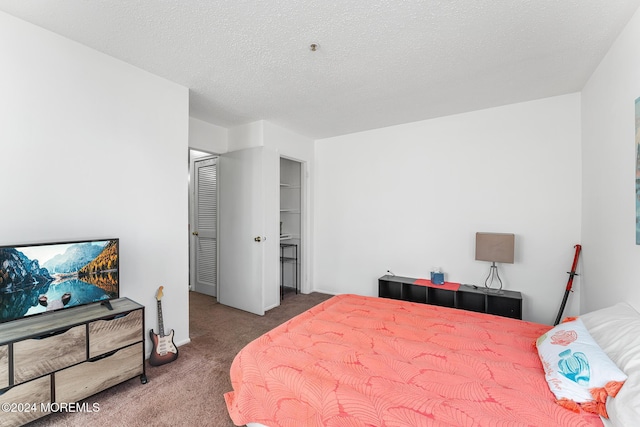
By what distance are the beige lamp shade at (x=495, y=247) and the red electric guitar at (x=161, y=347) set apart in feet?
10.6

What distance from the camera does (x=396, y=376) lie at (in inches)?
55.9

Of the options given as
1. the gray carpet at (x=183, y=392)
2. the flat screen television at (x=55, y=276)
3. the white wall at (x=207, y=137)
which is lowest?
the gray carpet at (x=183, y=392)

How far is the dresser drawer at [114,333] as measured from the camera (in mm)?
1914

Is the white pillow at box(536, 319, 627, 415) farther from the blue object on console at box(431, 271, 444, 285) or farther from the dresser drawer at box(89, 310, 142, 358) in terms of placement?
the dresser drawer at box(89, 310, 142, 358)

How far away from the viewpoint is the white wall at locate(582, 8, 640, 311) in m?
1.80

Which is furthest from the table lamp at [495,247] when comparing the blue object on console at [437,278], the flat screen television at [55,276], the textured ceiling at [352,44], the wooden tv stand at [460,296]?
the flat screen television at [55,276]

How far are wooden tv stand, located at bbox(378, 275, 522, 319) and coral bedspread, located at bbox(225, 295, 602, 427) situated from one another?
3.56 feet

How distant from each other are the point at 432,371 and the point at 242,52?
2514 millimetres

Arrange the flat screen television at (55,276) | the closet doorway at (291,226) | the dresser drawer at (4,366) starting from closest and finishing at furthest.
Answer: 1. the dresser drawer at (4,366)
2. the flat screen television at (55,276)
3. the closet doorway at (291,226)

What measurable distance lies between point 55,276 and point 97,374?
2.38 ft

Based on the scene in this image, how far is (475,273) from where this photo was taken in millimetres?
3410

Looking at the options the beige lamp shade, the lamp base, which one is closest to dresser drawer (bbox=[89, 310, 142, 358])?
the beige lamp shade

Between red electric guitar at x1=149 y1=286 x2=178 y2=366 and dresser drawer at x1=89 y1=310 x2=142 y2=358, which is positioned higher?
dresser drawer at x1=89 y1=310 x2=142 y2=358

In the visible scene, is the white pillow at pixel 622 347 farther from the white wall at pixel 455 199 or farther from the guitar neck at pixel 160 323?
the guitar neck at pixel 160 323
